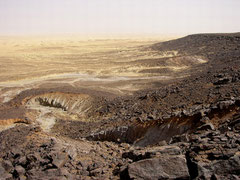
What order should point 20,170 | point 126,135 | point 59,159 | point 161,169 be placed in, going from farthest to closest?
point 126,135 → point 20,170 → point 59,159 → point 161,169

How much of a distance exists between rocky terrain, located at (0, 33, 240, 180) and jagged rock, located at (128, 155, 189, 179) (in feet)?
0.08

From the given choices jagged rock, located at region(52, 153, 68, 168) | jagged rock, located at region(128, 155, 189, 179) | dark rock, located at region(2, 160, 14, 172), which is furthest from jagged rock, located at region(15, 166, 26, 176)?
jagged rock, located at region(128, 155, 189, 179)

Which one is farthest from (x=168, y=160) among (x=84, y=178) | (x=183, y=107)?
(x=183, y=107)

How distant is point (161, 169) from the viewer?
670cm

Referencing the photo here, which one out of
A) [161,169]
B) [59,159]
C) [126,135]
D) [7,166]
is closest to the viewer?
[161,169]

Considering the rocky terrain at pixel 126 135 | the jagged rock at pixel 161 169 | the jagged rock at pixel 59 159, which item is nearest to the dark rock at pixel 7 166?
the rocky terrain at pixel 126 135

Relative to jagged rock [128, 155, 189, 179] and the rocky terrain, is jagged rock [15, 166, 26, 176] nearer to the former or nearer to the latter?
the rocky terrain

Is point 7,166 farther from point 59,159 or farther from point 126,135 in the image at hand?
point 126,135

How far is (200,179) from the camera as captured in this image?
6.26 m

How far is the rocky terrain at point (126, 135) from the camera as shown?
6.80m

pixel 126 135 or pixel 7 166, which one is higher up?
pixel 7 166

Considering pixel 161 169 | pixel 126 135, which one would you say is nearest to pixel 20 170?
pixel 161 169

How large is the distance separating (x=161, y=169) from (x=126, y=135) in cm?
711

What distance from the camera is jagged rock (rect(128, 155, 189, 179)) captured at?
6567mm
